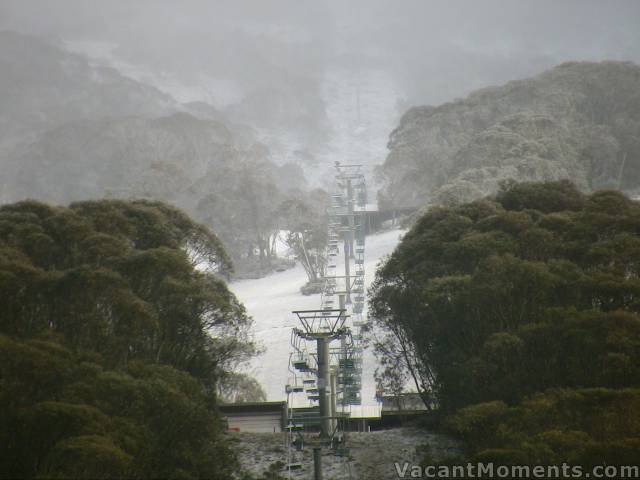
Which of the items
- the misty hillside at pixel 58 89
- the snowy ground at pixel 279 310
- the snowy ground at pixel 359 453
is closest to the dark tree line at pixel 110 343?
the snowy ground at pixel 359 453

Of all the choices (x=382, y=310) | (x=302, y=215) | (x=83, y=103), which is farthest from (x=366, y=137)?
(x=382, y=310)

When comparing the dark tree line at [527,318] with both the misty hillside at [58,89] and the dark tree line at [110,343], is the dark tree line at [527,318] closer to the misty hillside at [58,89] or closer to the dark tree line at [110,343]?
the dark tree line at [110,343]

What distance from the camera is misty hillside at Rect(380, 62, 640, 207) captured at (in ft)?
156

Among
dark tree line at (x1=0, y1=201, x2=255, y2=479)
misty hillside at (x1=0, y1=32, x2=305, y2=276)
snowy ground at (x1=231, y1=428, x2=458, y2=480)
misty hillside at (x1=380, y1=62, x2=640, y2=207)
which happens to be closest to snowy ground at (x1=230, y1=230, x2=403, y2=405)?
misty hillside at (x1=380, y1=62, x2=640, y2=207)

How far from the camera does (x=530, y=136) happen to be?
49.8 m

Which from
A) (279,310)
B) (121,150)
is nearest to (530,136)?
(279,310)

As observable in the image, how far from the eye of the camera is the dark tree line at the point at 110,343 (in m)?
12.3

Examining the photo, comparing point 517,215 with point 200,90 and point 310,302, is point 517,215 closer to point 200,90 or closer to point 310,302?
point 310,302

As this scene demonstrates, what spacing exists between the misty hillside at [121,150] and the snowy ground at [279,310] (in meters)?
5.54

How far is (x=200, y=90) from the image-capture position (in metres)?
123

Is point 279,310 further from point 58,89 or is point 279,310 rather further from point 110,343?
point 58,89

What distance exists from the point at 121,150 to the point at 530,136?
37533 mm

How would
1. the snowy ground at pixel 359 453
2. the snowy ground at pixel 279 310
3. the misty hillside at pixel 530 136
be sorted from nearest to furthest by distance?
the snowy ground at pixel 359 453
the snowy ground at pixel 279 310
the misty hillside at pixel 530 136

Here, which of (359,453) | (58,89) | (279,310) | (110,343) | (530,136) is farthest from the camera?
(58,89)
